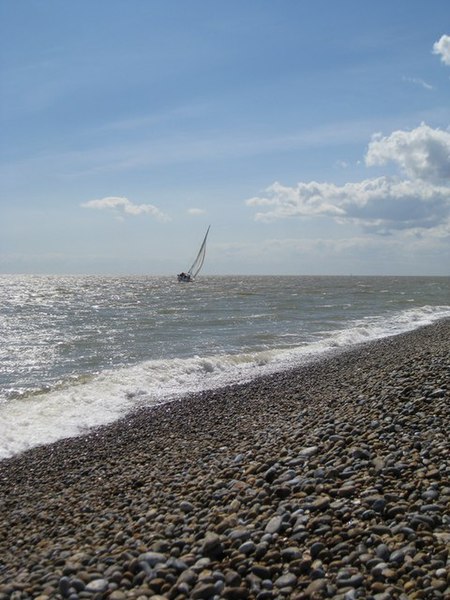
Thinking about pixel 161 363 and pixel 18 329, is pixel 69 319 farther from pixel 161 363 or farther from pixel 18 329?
pixel 161 363

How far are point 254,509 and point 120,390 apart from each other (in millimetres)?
11246

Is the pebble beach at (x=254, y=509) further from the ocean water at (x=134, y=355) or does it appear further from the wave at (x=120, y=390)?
the ocean water at (x=134, y=355)

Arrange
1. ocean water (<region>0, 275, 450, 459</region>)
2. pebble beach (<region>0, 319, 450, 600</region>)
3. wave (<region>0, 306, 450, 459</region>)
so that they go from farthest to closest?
ocean water (<region>0, 275, 450, 459</region>) → wave (<region>0, 306, 450, 459</region>) → pebble beach (<region>0, 319, 450, 600</region>)

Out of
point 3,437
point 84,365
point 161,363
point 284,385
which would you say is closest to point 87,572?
point 3,437

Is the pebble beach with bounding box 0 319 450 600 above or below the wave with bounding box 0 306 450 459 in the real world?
above

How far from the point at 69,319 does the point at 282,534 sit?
37587 millimetres

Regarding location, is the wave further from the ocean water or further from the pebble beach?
the pebble beach

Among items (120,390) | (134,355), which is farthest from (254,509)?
(134,355)

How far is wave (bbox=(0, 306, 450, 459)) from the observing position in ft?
40.6

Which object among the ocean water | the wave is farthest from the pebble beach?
the ocean water

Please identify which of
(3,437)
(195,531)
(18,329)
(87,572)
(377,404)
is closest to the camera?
(87,572)

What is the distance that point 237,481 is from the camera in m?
6.29

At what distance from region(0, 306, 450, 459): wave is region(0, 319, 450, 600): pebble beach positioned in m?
2.01

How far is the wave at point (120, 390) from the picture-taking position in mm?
12367
